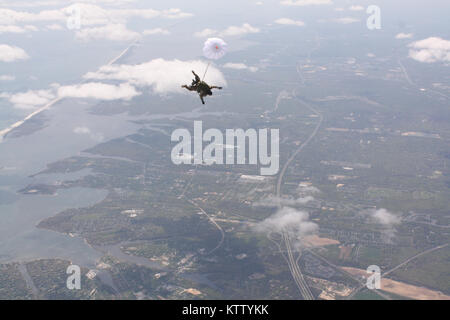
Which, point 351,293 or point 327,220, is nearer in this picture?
point 351,293

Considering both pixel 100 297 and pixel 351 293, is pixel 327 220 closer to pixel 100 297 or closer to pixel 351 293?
pixel 351 293

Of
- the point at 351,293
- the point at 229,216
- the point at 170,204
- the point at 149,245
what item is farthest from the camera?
the point at 170,204

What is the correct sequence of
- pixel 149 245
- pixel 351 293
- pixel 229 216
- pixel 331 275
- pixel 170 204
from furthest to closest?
1. pixel 170 204
2. pixel 229 216
3. pixel 149 245
4. pixel 331 275
5. pixel 351 293

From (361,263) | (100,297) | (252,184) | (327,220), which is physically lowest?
(100,297)

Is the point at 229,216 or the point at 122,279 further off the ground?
the point at 229,216

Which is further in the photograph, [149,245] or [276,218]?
[276,218]

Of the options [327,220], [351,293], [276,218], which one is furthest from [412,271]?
[276,218]

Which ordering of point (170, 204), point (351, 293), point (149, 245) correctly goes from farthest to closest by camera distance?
1. point (170, 204)
2. point (149, 245)
3. point (351, 293)
